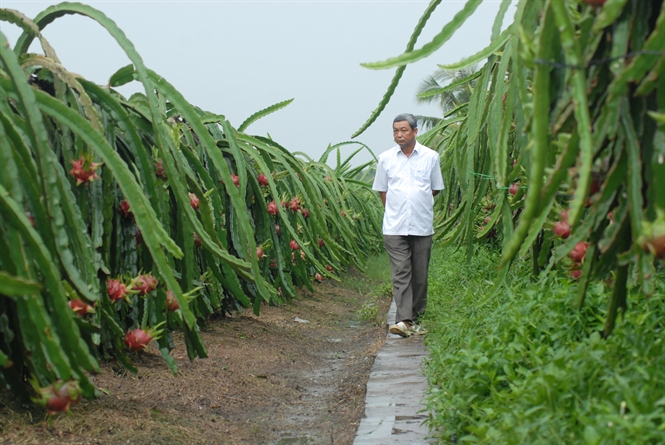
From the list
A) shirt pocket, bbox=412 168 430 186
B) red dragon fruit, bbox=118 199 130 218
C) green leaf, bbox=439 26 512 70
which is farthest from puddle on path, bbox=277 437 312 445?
shirt pocket, bbox=412 168 430 186

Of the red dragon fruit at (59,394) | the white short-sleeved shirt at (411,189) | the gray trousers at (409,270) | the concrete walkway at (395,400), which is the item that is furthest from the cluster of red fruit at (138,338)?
the white short-sleeved shirt at (411,189)

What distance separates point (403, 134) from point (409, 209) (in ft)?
1.84

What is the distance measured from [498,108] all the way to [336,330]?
3538 millimetres

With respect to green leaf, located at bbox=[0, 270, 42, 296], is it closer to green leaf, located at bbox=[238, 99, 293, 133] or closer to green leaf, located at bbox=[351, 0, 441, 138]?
green leaf, located at bbox=[351, 0, 441, 138]

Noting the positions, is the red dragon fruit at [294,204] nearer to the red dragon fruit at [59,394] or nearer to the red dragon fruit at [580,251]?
the red dragon fruit at [580,251]

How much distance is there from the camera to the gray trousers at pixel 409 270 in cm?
554

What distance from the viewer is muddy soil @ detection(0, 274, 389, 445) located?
2.77m

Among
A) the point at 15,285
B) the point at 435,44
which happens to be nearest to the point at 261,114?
the point at 435,44

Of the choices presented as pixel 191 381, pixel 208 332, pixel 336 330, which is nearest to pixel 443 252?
pixel 336 330

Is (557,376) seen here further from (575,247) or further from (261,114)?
(261,114)

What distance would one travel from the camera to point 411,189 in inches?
225

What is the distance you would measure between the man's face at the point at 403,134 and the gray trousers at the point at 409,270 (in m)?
0.71

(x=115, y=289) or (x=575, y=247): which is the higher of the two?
(x=575, y=247)

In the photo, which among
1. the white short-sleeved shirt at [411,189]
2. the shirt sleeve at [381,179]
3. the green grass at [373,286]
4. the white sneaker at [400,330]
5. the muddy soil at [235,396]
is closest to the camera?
the muddy soil at [235,396]
